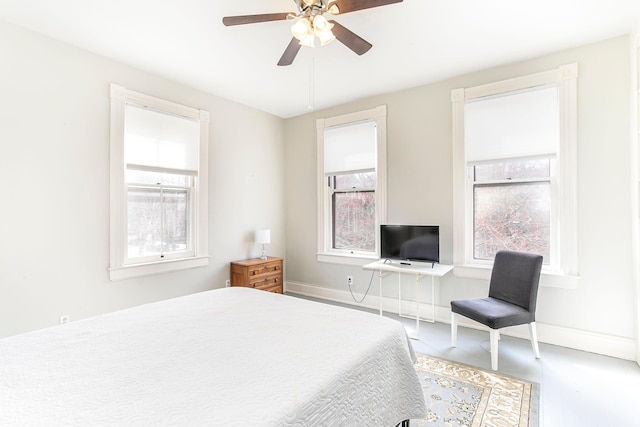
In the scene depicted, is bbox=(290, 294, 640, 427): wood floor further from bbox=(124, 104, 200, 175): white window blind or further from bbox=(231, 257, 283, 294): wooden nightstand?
bbox=(124, 104, 200, 175): white window blind

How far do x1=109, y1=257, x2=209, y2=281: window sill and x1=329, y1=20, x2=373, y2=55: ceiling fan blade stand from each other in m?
2.86

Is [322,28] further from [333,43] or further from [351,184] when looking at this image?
[351,184]

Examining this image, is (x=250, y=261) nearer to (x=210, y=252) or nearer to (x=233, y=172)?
(x=210, y=252)

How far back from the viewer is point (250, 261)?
4.14m

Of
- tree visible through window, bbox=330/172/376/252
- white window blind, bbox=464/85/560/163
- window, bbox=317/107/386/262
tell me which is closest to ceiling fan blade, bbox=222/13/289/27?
window, bbox=317/107/386/262

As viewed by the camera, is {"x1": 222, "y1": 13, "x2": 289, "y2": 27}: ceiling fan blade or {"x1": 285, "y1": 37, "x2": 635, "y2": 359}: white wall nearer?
{"x1": 222, "y1": 13, "x2": 289, "y2": 27}: ceiling fan blade

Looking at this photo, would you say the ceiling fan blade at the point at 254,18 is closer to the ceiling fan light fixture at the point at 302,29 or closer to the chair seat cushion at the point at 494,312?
the ceiling fan light fixture at the point at 302,29

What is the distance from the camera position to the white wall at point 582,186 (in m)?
2.63

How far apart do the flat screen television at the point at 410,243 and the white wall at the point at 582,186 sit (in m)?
0.25

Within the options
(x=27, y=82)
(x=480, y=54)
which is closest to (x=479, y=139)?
(x=480, y=54)

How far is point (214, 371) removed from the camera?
118cm

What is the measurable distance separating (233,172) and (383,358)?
331cm

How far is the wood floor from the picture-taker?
1903 mm

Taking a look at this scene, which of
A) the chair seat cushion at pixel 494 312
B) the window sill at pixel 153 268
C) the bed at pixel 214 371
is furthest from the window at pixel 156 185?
the chair seat cushion at pixel 494 312
